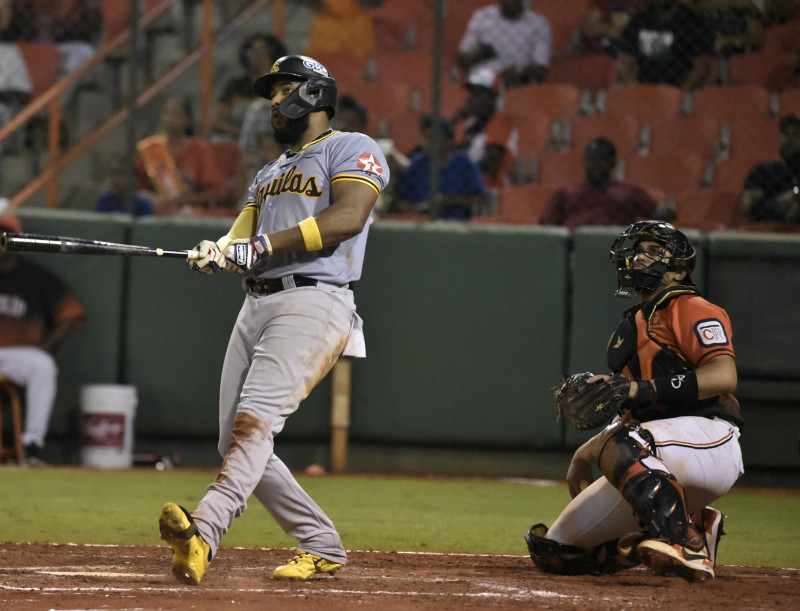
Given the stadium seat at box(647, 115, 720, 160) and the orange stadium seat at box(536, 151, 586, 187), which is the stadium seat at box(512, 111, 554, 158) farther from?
the stadium seat at box(647, 115, 720, 160)

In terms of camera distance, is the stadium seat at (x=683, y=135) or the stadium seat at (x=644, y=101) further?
the stadium seat at (x=644, y=101)

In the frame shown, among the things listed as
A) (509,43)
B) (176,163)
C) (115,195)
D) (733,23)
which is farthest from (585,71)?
(115,195)

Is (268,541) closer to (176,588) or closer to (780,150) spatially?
(176,588)

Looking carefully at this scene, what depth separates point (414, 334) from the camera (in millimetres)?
8695

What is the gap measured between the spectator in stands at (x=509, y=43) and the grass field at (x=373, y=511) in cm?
411

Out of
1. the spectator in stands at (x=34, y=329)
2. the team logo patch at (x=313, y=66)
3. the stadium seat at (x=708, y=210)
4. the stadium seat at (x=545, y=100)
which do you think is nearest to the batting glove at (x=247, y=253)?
the team logo patch at (x=313, y=66)

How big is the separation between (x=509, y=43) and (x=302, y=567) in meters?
7.77

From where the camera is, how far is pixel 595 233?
852cm

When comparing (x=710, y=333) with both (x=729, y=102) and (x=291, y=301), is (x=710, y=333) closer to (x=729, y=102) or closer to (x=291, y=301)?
(x=291, y=301)

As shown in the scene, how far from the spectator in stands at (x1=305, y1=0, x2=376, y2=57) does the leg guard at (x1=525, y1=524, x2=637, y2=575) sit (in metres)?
8.02

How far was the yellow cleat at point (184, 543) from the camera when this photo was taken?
3.78 m

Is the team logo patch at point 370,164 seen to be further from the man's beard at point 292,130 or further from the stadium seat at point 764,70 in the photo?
the stadium seat at point 764,70

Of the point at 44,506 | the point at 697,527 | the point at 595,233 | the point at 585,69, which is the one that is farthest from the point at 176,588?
the point at 585,69

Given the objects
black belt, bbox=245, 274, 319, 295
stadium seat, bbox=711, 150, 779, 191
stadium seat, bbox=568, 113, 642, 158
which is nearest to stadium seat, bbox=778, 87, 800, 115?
stadium seat, bbox=711, 150, 779, 191
